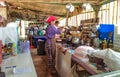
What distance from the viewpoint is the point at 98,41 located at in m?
3.20

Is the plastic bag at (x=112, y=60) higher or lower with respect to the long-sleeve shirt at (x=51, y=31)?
lower

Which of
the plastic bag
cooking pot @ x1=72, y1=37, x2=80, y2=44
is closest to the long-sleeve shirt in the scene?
cooking pot @ x1=72, y1=37, x2=80, y2=44

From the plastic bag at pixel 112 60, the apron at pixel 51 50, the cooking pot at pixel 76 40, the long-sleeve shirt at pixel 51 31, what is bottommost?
the apron at pixel 51 50

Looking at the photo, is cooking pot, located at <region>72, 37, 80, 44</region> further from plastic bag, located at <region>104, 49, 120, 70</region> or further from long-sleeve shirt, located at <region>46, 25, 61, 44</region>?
plastic bag, located at <region>104, 49, 120, 70</region>

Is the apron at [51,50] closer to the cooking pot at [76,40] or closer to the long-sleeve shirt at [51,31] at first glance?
the long-sleeve shirt at [51,31]

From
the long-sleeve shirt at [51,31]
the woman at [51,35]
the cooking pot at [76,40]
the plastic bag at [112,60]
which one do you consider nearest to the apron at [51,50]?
the woman at [51,35]

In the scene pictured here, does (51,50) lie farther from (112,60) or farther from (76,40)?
(112,60)

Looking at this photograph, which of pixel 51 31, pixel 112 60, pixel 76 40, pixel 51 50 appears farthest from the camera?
pixel 51 50

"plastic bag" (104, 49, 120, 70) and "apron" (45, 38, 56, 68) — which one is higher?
"plastic bag" (104, 49, 120, 70)

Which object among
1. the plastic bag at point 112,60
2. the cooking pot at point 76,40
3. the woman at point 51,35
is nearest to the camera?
the plastic bag at point 112,60

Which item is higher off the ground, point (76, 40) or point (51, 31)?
point (51, 31)

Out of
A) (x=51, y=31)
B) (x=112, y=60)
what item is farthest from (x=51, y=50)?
(x=112, y=60)

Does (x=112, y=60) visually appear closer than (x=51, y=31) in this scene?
Yes

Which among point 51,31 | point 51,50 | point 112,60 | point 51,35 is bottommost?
point 51,50
